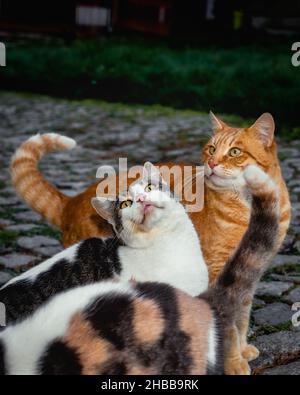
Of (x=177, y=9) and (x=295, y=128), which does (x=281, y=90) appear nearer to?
(x=295, y=128)

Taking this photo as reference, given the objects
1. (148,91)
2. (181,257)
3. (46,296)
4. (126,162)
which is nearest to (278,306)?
(181,257)

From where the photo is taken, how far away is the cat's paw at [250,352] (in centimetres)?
298

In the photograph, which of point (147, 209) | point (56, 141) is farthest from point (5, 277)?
point (147, 209)

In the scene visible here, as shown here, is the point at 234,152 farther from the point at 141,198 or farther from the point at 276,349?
the point at 276,349

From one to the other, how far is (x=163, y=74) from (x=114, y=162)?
4901 mm

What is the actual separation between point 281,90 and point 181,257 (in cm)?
776

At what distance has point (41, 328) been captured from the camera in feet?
7.37

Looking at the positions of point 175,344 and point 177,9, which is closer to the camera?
point 175,344

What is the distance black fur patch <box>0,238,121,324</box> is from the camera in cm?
274

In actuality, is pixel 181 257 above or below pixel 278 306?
above

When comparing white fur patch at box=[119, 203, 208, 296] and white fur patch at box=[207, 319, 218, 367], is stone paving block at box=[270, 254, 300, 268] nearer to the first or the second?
white fur patch at box=[119, 203, 208, 296]

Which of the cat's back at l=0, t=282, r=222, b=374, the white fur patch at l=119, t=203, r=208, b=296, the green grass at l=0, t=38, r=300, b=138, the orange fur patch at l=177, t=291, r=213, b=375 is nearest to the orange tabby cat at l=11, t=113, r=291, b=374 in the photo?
the white fur patch at l=119, t=203, r=208, b=296
